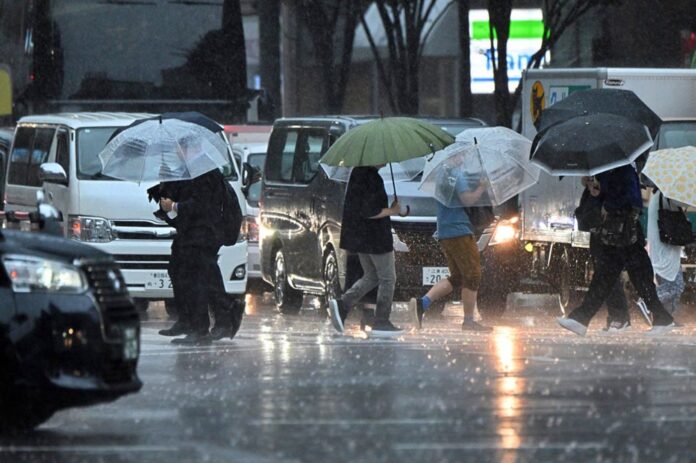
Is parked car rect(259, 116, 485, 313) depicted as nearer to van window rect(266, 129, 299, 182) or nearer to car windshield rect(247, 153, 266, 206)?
van window rect(266, 129, 299, 182)

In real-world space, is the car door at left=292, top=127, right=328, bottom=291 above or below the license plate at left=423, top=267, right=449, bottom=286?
above

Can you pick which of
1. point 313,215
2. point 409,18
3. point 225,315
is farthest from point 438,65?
point 225,315

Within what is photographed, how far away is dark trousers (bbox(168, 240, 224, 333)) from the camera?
13547 mm

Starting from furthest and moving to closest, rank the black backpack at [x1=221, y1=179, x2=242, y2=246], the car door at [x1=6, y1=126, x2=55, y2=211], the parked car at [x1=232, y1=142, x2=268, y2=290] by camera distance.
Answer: the parked car at [x1=232, y1=142, x2=268, y2=290] → the car door at [x1=6, y1=126, x2=55, y2=211] → the black backpack at [x1=221, y1=179, x2=242, y2=246]

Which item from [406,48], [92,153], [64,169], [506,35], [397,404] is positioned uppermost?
[506,35]

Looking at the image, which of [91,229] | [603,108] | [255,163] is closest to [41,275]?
[603,108]

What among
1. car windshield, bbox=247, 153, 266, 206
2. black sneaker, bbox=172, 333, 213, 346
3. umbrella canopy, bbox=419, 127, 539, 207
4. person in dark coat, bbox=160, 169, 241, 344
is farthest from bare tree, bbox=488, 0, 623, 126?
black sneaker, bbox=172, 333, 213, 346

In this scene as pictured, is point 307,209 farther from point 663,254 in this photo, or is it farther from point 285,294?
point 663,254

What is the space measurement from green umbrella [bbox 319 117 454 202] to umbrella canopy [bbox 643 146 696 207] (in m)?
1.76

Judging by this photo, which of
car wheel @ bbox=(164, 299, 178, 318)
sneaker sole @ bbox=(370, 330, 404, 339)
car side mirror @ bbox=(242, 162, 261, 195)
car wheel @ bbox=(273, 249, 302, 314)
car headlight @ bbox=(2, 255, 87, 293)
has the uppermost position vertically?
car headlight @ bbox=(2, 255, 87, 293)

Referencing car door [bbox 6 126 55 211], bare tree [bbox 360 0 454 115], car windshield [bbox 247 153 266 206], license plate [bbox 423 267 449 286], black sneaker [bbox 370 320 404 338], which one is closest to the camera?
black sneaker [bbox 370 320 404 338]

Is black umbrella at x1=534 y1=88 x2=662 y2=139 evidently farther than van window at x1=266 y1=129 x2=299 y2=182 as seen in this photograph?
No

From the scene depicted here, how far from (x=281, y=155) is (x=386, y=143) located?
4350mm

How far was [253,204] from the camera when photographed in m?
20.1
